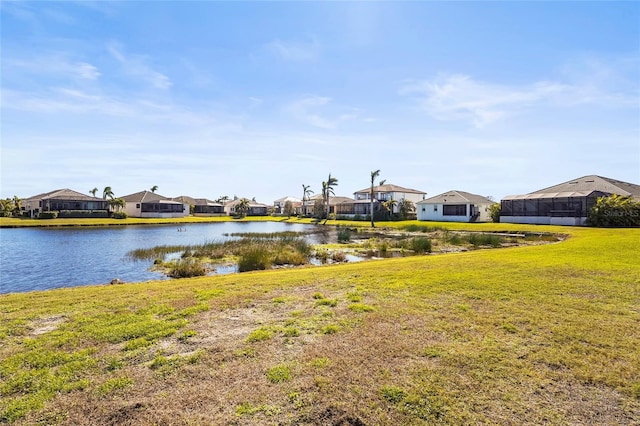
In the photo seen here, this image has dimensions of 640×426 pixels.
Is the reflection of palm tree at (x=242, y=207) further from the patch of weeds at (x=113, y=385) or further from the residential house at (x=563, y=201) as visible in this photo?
the patch of weeds at (x=113, y=385)

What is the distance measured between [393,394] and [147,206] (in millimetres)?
82696

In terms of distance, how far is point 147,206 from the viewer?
77.5 metres

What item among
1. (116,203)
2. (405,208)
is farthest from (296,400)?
(116,203)

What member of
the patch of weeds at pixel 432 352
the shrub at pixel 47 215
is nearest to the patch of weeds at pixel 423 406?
the patch of weeds at pixel 432 352

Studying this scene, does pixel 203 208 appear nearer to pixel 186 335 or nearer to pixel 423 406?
pixel 186 335

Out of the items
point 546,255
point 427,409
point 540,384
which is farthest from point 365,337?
point 546,255

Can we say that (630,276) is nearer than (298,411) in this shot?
No

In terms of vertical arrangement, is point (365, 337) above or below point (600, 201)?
below

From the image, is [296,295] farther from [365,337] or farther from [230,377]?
[230,377]

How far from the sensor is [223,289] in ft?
32.2

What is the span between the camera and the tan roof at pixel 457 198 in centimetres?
5788

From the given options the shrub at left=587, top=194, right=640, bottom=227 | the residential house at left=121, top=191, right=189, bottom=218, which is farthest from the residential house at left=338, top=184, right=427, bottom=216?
the shrub at left=587, top=194, right=640, bottom=227

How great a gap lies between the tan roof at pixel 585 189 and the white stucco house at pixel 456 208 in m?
7.06

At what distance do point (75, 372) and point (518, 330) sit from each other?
683 cm
